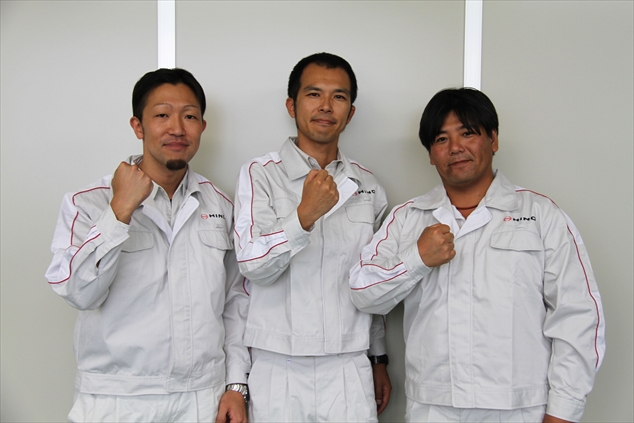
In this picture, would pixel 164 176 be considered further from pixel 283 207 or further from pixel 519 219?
pixel 519 219

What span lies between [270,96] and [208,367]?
1237 mm

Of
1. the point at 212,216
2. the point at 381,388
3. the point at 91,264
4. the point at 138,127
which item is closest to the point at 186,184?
the point at 212,216

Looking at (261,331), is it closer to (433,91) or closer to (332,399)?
(332,399)

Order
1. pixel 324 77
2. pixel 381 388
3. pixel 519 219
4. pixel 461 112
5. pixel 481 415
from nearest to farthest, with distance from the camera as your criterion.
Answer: pixel 481 415 < pixel 519 219 < pixel 461 112 < pixel 324 77 < pixel 381 388

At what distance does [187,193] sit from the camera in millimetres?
2121

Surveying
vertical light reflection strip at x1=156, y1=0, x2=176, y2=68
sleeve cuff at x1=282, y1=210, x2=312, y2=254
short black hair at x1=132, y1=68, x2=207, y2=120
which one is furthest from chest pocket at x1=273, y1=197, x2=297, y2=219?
vertical light reflection strip at x1=156, y1=0, x2=176, y2=68

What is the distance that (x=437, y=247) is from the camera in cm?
187

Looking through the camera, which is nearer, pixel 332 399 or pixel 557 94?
pixel 332 399

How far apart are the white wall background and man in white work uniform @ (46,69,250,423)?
44 cm

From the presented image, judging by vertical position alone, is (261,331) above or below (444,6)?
below

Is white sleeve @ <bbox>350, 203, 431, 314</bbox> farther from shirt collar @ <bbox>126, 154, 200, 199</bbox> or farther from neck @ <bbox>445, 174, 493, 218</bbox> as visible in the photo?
shirt collar @ <bbox>126, 154, 200, 199</bbox>

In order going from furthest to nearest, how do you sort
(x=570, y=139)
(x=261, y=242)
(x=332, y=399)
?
(x=570, y=139) → (x=332, y=399) → (x=261, y=242)

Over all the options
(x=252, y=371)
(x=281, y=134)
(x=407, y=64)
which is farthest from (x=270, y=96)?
(x=252, y=371)

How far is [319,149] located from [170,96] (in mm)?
614
